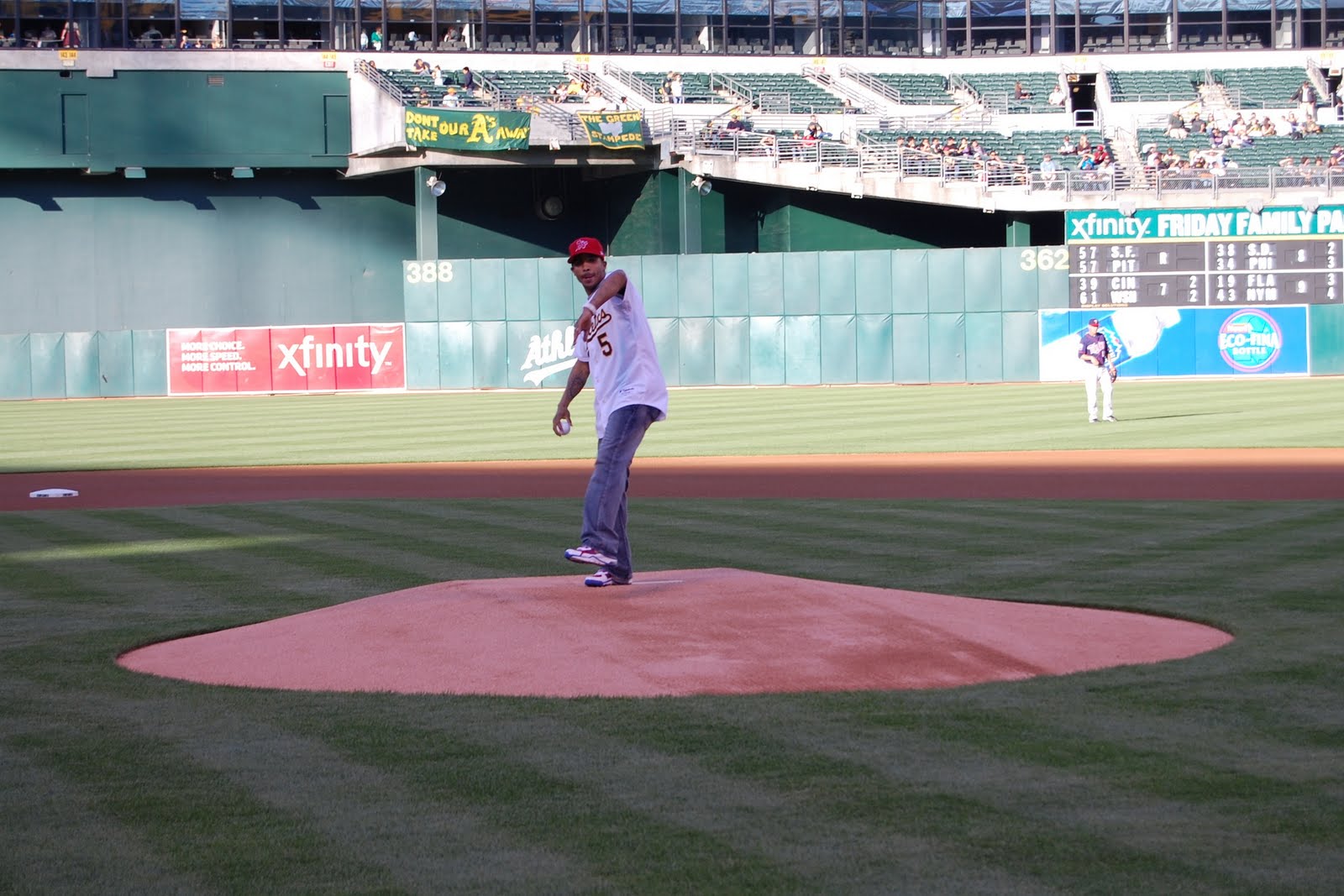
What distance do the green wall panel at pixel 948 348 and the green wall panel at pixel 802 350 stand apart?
2.99 metres

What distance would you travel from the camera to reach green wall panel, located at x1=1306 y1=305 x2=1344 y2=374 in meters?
40.2

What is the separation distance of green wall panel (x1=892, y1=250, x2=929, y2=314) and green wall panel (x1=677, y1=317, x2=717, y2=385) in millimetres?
4994

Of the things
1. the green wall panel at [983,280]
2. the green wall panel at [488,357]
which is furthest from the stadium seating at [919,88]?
the green wall panel at [488,357]

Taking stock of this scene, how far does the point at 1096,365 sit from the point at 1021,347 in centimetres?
1750

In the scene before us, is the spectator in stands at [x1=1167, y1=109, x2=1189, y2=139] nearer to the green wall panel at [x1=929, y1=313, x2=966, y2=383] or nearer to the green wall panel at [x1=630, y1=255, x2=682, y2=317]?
the green wall panel at [x1=929, y1=313, x2=966, y2=383]

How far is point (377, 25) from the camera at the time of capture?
164ft

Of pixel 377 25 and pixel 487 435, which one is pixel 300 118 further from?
pixel 487 435

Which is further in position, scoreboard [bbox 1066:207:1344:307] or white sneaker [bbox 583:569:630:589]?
scoreboard [bbox 1066:207:1344:307]

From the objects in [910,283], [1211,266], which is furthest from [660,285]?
[1211,266]

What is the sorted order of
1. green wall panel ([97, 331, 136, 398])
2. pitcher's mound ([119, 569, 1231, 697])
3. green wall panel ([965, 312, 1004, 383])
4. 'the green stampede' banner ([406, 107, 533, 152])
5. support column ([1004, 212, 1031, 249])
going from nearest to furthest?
1. pitcher's mound ([119, 569, 1231, 697])
2. green wall panel ([965, 312, 1004, 383])
3. green wall panel ([97, 331, 136, 398])
4. support column ([1004, 212, 1031, 249])
5. 'the green stampede' banner ([406, 107, 533, 152])

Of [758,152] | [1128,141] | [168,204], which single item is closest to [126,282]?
[168,204]

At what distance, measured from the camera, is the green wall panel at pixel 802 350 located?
4288cm

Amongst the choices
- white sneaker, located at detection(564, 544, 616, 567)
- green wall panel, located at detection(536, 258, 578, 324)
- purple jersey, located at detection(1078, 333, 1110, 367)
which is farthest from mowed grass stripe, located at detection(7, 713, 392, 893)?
green wall panel, located at detection(536, 258, 578, 324)

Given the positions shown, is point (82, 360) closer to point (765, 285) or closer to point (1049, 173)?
point (765, 285)
